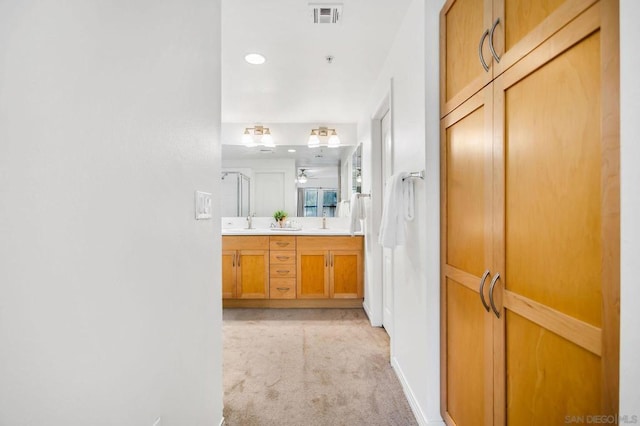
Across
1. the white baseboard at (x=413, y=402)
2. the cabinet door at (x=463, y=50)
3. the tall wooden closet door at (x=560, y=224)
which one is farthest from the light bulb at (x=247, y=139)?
the tall wooden closet door at (x=560, y=224)

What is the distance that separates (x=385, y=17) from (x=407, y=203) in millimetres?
1134

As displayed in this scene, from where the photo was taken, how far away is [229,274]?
3.63 meters

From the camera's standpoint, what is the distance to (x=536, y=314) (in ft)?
2.97

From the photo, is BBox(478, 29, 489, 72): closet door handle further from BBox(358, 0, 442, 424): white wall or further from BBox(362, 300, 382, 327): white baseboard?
BBox(362, 300, 382, 327): white baseboard

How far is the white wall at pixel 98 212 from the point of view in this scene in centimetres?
52

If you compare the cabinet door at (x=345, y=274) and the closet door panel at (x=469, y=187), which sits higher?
the closet door panel at (x=469, y=187)

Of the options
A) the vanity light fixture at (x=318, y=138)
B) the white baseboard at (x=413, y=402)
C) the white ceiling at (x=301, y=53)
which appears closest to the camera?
the white baseboard at (x=413, y=402)

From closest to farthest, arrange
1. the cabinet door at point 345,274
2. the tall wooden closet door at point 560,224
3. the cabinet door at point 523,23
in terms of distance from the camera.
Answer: the tall wooden closet door at point 560,224 → the cabinet door at point 523,23 → the cabinet door at point 345,274

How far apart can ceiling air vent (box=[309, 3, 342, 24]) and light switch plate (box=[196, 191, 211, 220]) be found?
125cm

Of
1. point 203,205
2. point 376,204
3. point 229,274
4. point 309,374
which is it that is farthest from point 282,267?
point 203,205

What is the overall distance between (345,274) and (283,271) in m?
0.71

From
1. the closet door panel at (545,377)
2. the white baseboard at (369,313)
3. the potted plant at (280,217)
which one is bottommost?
the white baseboard at (369,313)

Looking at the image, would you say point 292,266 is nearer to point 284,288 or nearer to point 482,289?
point 284,288
